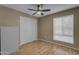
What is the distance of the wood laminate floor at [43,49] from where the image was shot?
4.22 feet

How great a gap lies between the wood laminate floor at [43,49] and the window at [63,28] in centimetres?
15

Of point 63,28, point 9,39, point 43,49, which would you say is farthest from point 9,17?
point 63,28

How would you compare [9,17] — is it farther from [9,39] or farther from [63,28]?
[63,28]

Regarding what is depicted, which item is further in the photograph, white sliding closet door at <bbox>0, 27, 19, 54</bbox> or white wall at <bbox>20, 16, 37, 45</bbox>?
white wall at <bbox>20, 16, 37, 45</bbox>

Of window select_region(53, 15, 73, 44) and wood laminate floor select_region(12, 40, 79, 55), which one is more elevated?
window select_region(53, 15, 73, 44)

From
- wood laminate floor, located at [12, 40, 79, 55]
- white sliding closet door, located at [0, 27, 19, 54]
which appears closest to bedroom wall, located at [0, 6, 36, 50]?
white sliding closet door, located at [0, 27, 19, 54]

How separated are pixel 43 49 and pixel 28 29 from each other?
429mm

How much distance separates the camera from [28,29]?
56.4 inches

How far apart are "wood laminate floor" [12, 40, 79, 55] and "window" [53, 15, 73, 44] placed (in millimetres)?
151

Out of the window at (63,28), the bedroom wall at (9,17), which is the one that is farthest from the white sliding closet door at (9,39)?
the window at (63,28)

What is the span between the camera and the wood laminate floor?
129 cm

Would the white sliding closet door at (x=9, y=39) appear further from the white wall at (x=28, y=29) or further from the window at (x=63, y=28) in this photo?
the window at (x=63, y=28)

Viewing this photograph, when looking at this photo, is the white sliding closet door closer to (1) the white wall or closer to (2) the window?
(1) the white wall
